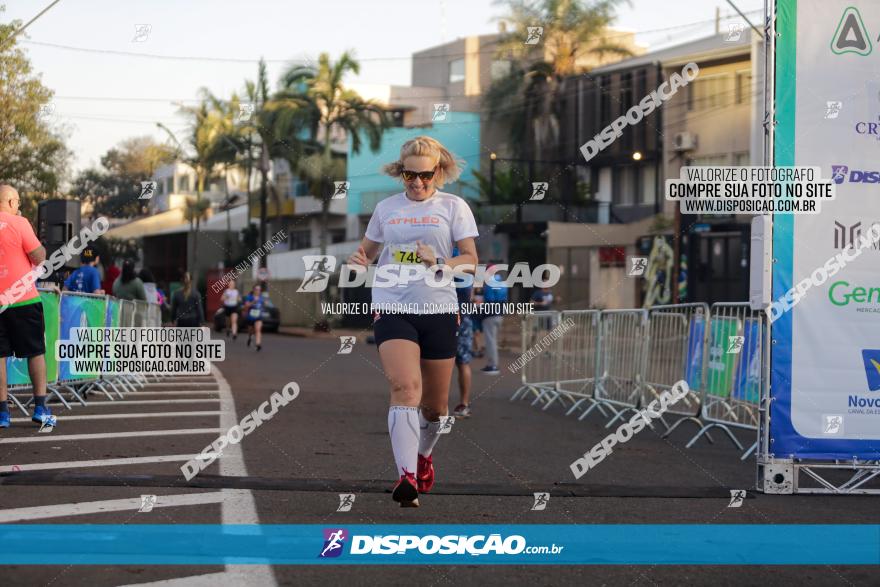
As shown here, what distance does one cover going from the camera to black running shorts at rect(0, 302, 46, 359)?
10023 millimetres

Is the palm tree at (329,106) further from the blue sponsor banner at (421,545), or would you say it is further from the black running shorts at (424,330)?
the blue sponsor banner at (421,545)

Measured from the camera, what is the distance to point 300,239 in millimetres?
71562

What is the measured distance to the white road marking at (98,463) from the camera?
25.8ft

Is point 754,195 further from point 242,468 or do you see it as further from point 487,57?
point 487,57

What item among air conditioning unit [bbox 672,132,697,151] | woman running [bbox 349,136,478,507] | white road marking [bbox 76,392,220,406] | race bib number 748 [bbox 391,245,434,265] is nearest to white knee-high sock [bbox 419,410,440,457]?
woman running [bbox 349,136,478,507]

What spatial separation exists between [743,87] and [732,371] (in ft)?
111

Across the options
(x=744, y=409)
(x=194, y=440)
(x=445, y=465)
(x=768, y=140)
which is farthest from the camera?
(x=744, y=409)

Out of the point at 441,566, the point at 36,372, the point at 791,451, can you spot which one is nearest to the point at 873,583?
the point at 441,566

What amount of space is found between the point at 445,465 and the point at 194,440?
2.28 meters

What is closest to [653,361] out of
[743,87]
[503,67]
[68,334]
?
[68,334]

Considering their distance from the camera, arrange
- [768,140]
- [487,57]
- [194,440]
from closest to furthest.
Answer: [768,140] < [194,440] < [487,57]

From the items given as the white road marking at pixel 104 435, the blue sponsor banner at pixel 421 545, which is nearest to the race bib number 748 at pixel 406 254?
the blue sponsor banner at pixel 421 545

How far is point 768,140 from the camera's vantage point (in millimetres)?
7715

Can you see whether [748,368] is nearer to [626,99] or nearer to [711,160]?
[711,160]
